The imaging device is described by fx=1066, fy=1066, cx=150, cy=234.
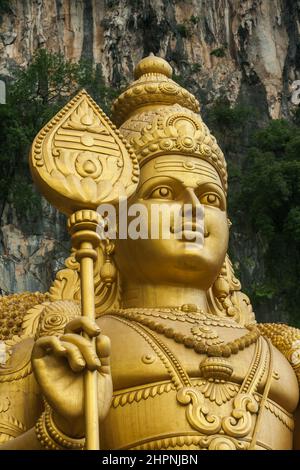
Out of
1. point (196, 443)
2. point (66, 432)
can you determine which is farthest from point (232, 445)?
point (66, 432)

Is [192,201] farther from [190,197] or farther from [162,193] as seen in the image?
[162,193]

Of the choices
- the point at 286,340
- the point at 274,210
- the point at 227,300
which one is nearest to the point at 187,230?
the point at 227,300

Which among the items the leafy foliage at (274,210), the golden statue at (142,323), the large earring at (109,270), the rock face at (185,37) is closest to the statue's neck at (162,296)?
the golden statue at (142,323)

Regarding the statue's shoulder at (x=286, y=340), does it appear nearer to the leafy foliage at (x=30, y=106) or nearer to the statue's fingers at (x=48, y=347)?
the statue's fingers at (x=48, y=347)

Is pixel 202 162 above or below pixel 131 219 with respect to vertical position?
above

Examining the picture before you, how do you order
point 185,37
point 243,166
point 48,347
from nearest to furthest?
point 48,347
point 243,166
point 185,37

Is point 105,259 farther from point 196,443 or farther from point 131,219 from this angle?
point 196,443
